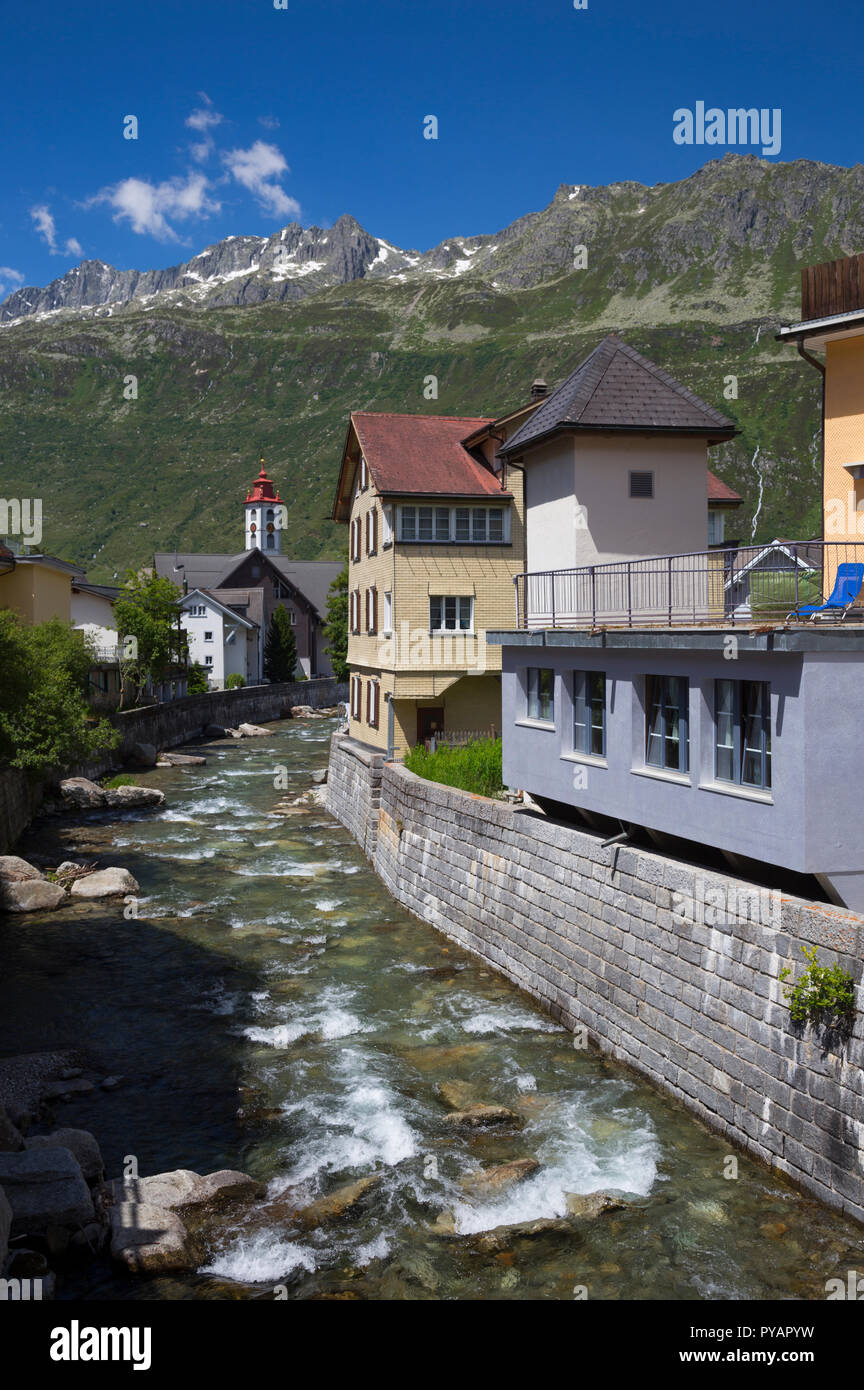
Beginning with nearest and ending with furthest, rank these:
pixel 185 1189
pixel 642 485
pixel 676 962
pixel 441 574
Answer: pixel 185 1189, pixel 676 962, pixel 642 485, pixel 441 574

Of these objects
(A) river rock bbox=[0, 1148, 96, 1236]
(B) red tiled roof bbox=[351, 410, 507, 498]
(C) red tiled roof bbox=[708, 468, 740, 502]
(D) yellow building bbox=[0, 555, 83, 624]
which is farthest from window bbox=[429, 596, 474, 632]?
(A) river rock bbox=[0, 1148, 96, 1236]

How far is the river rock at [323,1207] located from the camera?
38.4 feet

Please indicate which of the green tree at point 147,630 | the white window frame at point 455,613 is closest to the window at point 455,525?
the white window frame at point 455,613

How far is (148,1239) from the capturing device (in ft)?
36.0

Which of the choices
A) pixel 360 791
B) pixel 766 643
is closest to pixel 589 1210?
pixel 766 643

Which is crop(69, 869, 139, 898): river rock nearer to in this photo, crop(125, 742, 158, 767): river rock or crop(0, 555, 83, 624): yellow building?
crop(0, 555, 83, 624): yellow building

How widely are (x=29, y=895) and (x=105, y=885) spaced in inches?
75.8

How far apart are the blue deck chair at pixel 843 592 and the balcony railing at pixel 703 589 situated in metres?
0.14

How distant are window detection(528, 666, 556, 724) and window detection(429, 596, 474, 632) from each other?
13227 millimetres

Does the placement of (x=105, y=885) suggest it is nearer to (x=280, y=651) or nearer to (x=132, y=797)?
(x=132, y=797)

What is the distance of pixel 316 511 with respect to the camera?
534 feet

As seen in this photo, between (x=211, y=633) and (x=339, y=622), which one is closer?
(x=339, y=622)

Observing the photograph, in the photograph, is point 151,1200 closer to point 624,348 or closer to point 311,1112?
point 311,1112

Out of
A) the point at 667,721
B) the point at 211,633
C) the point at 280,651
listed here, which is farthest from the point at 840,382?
the point at 280,651
